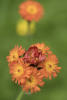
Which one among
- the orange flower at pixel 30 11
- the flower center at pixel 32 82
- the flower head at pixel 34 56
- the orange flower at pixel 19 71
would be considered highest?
the orange flower at pixel 30 11

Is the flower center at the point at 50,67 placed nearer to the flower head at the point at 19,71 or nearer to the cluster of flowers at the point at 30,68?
the cluster of flowers at the point at 30,68

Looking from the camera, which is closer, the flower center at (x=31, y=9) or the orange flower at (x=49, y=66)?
the orange flower at (x=49, y=66)

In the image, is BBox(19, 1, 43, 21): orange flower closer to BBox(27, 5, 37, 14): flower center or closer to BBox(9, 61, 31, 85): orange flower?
BBox(27, 5, 37, 14): flower center

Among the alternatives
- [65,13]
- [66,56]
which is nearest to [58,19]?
[65,13]

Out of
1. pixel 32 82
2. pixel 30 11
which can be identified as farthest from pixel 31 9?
pixel 32 82

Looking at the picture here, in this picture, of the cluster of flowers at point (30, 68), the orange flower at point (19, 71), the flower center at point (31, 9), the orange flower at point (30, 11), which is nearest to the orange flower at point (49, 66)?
the cluster of flowers at point (30, 68)

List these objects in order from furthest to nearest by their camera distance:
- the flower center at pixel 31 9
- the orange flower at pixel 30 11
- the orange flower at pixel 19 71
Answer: the flower center at pixel 31 9 → the orange flower at pixel 30 11 → the orange flower at pixel 19 71
